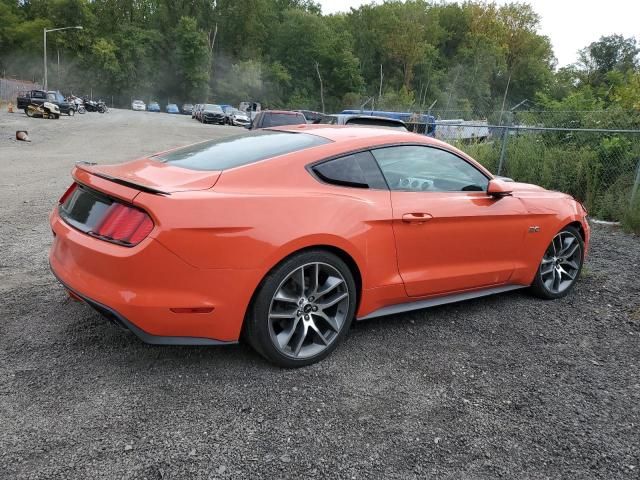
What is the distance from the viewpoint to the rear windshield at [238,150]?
339 cm

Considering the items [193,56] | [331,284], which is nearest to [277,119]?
[331,284]

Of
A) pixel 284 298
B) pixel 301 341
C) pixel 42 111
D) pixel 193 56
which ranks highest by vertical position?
Result: pixel 193 56

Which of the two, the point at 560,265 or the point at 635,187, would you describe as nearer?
the point at 560,265

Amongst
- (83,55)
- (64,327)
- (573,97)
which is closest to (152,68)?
(83,55)

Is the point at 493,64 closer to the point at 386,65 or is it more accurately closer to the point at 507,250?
the point at 386,65

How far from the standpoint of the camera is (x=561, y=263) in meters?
4.92

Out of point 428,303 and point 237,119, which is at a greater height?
point 428,303

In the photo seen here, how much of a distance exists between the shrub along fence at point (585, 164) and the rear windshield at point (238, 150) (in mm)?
6466

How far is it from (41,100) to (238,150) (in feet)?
128

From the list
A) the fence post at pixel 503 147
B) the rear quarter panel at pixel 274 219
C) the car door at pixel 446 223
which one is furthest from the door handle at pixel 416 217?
the fence post at pixel 503 147

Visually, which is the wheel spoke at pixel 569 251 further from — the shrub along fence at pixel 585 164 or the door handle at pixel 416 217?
the shrub along fence at pixel 585 164

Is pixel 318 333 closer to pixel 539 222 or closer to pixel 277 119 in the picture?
pixel 539 222

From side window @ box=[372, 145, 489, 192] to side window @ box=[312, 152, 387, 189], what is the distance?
84mm

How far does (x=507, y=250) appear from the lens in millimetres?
4332
